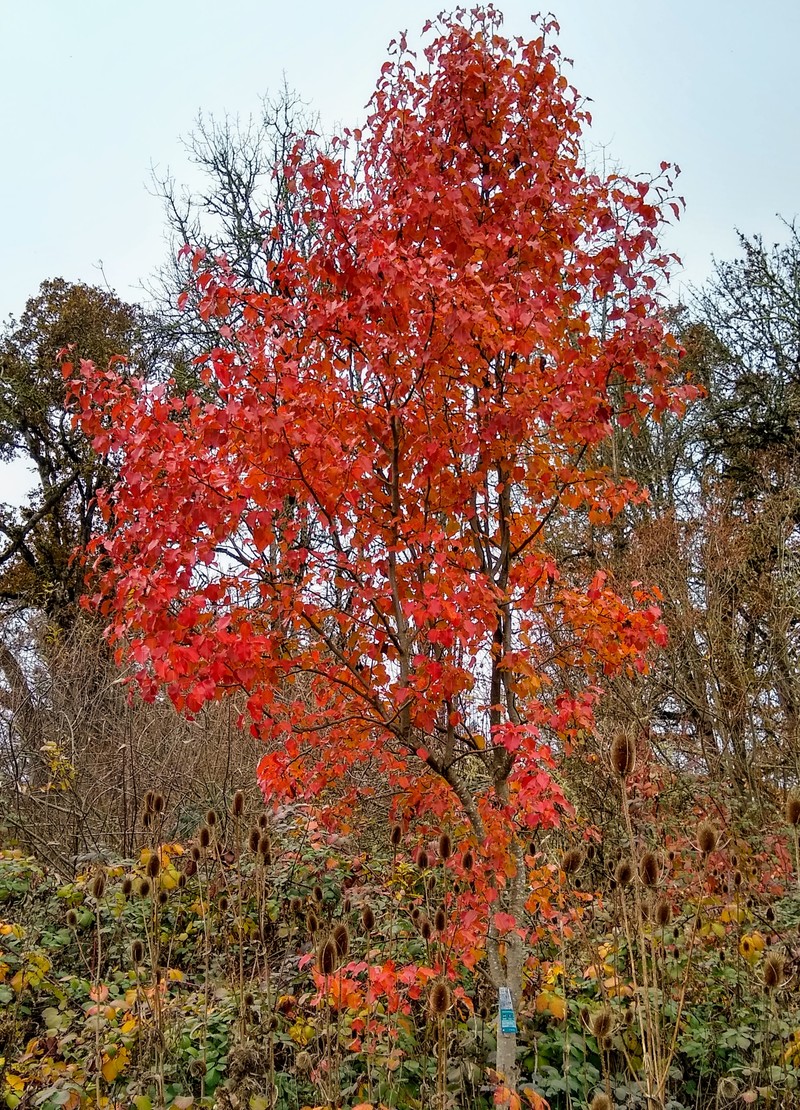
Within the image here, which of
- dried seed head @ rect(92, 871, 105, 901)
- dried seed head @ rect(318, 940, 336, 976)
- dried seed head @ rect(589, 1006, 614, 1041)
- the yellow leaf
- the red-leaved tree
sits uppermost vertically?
the red-leaved tree

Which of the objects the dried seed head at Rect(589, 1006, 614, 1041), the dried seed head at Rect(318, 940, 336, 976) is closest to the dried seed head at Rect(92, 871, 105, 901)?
the dried seed head at Rect(318, 940, 336, 976)

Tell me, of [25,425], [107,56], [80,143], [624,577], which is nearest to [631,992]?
[624,577]

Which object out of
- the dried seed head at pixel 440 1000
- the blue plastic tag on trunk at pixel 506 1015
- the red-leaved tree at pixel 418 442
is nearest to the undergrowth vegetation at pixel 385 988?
the dried seed head at pixel 440 1000

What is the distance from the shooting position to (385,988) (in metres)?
3.09

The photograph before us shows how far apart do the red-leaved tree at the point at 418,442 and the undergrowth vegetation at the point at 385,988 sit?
0.41 m

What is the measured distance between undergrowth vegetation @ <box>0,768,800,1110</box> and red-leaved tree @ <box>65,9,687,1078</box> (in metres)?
0.41

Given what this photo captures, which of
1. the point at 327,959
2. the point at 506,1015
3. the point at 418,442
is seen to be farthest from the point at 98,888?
the point at 418,442

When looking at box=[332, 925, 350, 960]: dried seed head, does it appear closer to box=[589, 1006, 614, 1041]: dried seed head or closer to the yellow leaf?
the yellow leaf

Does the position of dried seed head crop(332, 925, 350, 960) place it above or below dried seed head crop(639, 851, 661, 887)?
below

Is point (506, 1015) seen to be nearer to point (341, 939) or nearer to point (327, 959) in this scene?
point (341, 939)

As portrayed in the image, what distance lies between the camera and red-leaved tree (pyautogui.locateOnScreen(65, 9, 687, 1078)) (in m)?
2.89

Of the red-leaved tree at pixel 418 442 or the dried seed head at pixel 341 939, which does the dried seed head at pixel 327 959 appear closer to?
the dried seed head at pixel 341 939

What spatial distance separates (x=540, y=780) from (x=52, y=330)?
55.5 ft

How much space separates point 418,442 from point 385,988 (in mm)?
2303
